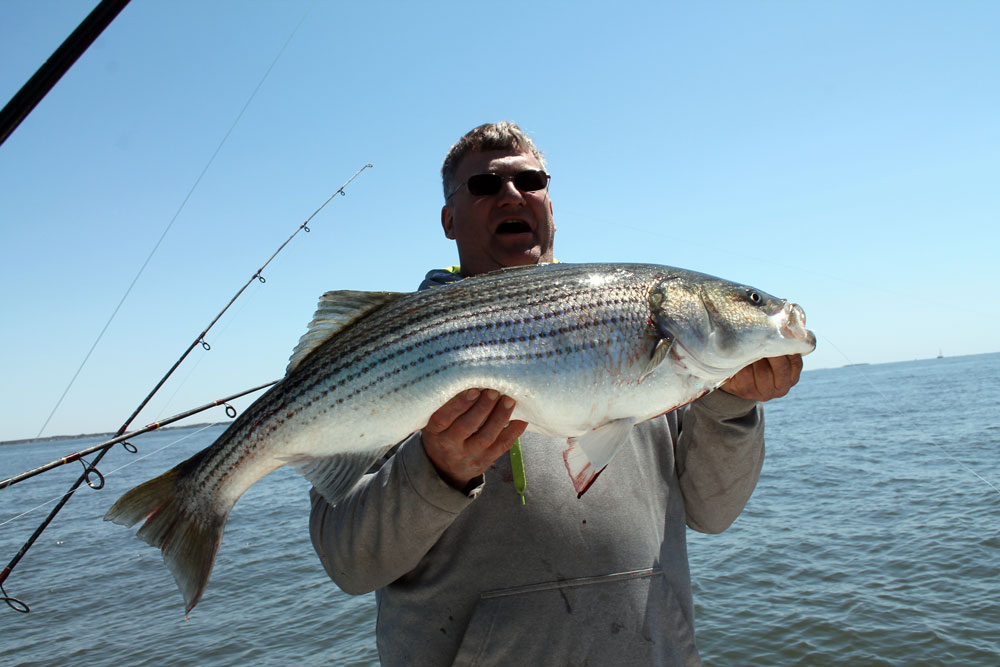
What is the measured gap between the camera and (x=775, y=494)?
545 inches

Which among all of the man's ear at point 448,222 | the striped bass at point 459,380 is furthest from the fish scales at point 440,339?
the man's ear at point 448,222

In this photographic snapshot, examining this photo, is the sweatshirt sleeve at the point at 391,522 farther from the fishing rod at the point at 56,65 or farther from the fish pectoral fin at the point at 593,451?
the fishing rod at the point at 56,65

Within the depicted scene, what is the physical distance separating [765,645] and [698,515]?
225 inches

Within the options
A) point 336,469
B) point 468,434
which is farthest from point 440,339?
point 336,469

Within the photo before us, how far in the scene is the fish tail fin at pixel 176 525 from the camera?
228cm

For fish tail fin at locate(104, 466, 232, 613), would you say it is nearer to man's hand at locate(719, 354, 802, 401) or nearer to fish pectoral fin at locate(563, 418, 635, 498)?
fish pectoral fin at locate(563, 418, 635, 498)

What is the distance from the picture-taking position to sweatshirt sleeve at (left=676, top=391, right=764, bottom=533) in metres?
2.56

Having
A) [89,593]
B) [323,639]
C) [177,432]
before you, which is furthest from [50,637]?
[177,432]

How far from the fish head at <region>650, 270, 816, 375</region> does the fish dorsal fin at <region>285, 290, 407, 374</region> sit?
113cm

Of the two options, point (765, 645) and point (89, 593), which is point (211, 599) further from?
point (765, 645)

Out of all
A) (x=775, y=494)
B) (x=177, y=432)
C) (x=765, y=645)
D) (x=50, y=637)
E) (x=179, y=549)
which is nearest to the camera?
(x=179, y=549)

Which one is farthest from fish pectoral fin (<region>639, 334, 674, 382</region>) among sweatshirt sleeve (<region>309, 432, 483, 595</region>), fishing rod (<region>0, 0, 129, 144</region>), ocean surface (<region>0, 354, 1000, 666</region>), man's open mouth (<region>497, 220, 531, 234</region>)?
ocean surface (<region>0, 354, 1000, 666</region>)

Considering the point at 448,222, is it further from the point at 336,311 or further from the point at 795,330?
the point at 795,330

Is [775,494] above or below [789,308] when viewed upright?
below
